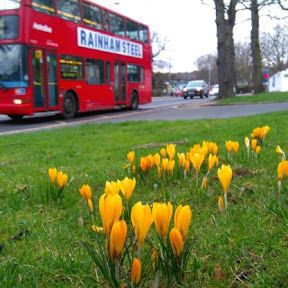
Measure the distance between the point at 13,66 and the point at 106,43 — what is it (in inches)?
217

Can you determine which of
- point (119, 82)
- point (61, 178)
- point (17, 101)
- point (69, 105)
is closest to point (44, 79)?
point (17, 101)

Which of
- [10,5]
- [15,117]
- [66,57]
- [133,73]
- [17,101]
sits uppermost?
[10,5]

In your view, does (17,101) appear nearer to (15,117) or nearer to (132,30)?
(15,117)

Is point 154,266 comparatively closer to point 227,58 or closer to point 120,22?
point 120,22

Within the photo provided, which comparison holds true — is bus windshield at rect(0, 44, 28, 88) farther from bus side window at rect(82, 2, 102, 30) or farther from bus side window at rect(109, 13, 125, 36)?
bus side window at rect(109, 13, 125, 36)

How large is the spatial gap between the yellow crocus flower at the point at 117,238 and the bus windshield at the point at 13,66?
12549 mm

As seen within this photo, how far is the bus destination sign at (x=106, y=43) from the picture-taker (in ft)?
50.6

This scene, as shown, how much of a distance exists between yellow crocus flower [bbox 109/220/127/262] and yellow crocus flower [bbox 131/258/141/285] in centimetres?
5

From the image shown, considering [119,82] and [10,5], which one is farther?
[119,82]

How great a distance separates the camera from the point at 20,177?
3801mm

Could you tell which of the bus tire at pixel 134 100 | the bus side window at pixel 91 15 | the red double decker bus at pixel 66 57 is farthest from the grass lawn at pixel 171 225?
the bus tire at pixel 134 100

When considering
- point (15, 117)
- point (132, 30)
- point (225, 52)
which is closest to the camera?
point (15, 117)

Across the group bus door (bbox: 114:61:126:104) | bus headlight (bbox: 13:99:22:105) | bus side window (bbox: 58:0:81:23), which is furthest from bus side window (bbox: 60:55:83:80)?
bus door (bbox: 114:61:126:104)

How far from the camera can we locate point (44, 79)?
44.7ft
